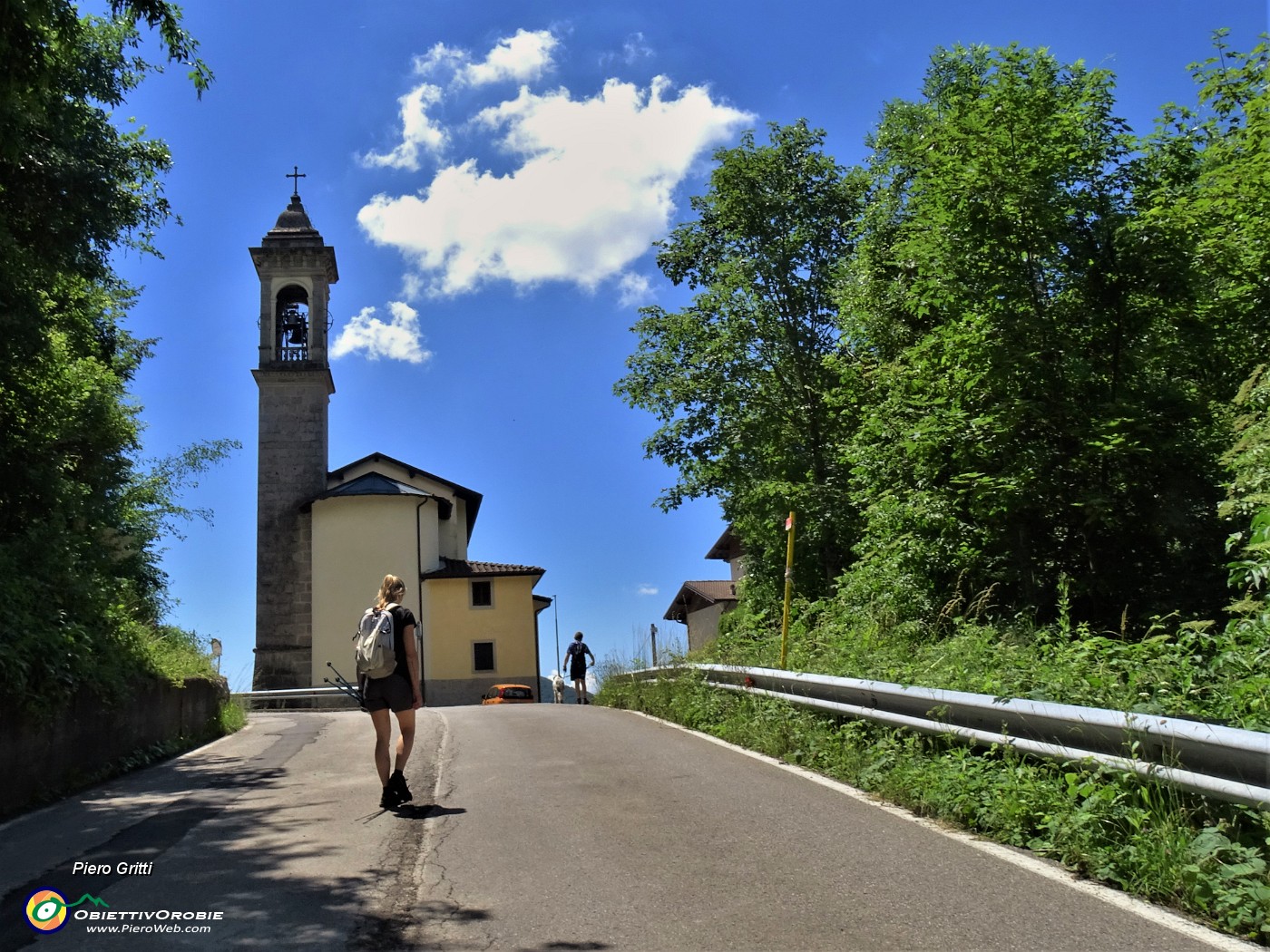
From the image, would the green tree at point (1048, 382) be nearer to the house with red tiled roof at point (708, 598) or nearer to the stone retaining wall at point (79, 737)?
the stone retaining wall at point (79, 737)

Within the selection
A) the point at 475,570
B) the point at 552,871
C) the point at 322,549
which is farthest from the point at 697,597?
the point at 552,871

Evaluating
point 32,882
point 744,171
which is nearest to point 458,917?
point 32,882

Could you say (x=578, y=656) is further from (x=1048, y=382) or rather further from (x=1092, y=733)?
(x=1092, y=733)

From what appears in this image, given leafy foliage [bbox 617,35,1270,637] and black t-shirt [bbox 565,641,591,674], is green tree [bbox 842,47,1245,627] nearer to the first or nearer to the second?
leafy foliage [bbox 617,35,1270,637]

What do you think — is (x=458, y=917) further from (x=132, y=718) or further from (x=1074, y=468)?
(x=1074, y=468)

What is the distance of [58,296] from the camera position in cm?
1259

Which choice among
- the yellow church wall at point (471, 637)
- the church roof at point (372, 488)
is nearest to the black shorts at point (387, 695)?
the church roof at point (372, 488)

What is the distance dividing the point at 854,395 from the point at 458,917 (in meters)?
13.4

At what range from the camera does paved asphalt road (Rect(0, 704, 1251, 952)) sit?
427 cm

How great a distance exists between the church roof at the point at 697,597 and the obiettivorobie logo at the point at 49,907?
41730 mm

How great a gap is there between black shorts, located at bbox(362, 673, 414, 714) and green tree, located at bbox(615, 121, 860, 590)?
16.3 metres

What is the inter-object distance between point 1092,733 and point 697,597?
45.4 meters

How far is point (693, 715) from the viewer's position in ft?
42.2

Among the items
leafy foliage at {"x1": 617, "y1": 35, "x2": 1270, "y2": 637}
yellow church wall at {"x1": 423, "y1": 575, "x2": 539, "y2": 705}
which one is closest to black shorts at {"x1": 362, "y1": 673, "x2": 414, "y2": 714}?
leafy foliage at {"x1": 617, "y1": 35, "x2": 1270, "y2": 637}
